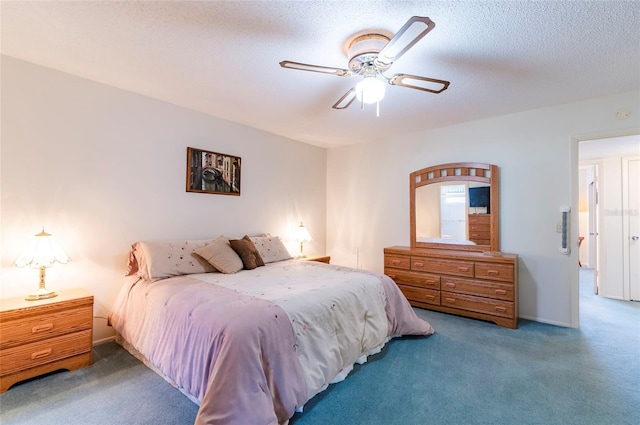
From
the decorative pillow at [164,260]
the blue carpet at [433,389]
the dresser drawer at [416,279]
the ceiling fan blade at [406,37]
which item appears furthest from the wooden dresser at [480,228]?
the decorative pillow at [164,260]

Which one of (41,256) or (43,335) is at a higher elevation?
(41,256)

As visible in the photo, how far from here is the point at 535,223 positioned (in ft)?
10.6

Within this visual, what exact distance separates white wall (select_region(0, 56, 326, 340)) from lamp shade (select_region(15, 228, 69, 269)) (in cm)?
24

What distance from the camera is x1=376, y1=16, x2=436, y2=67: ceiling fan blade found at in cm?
130

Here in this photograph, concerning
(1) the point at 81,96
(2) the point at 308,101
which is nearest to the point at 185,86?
(1) the point at 81,96

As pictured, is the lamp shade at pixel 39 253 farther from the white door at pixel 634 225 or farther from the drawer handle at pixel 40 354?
the white door at pixel 634 225

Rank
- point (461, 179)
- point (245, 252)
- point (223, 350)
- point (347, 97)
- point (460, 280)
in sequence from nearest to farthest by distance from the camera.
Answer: point (223, 350) < point (347, 97) < point (245, 252) < point (460, 280) < point (461, 179)

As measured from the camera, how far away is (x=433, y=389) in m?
1.95

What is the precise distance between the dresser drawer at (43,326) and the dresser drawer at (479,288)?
355cm

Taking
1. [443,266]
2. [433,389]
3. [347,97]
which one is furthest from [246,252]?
[443,266]

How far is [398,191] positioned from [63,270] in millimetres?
3923

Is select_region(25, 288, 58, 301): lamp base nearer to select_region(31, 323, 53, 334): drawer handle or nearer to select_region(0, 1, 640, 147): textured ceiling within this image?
select_region(31, 323, 53, 334): drawer handle

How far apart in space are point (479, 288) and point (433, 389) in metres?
1.63

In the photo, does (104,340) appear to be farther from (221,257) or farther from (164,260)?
(221,257)
